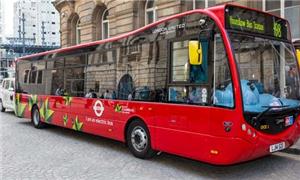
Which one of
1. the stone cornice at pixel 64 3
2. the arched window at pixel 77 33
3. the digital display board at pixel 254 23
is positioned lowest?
the digital display board at pixel 254 23

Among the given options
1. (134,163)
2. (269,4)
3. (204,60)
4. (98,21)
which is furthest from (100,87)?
(98,21)

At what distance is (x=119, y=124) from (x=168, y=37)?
102 inches

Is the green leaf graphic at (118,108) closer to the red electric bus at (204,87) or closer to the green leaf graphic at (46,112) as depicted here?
the red electric bus at (204,87)

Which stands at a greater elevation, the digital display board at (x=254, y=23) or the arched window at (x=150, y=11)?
the arched window at (x=150, y=11)

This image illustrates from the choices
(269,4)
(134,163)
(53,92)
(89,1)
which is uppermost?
(89,1)

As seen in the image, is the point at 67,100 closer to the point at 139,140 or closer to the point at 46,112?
the point at 46,112

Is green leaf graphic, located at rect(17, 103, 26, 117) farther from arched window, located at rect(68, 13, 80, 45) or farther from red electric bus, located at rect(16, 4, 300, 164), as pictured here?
arched window, located at rect(68, 13, 80, 45)

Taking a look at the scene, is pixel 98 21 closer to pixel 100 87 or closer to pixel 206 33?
pixel 100 87

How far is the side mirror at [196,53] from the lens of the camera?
680 cm

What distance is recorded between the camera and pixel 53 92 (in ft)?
42.2

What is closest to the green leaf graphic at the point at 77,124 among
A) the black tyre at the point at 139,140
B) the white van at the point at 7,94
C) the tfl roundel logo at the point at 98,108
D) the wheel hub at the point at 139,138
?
the tfl roundel logo at the point at 98,108

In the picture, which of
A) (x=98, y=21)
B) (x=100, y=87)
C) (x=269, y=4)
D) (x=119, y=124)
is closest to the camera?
(x=119, y=124)

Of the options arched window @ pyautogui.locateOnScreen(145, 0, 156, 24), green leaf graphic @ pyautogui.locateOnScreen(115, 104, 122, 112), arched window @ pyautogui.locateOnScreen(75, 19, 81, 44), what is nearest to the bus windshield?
green leaf graphic @ pyautogui.locateOnScreen(115, 104, 122, 112)

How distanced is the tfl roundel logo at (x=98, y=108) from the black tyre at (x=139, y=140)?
4.31 ft
